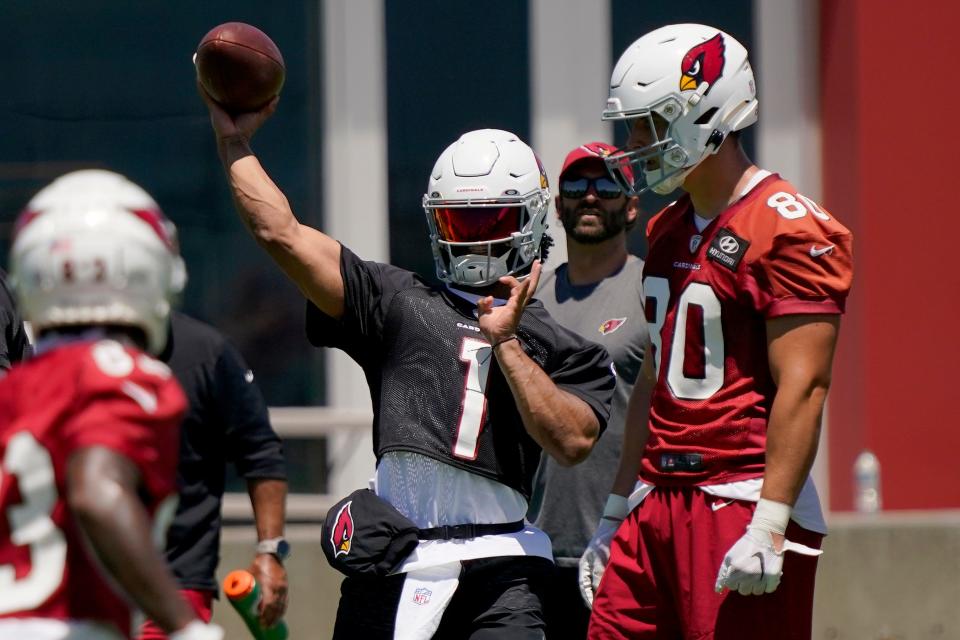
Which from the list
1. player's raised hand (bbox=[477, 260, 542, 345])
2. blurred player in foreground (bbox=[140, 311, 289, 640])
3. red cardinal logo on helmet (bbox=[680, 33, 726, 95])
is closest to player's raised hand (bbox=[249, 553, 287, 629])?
blurred player in foreground (bbox=[140, 311, 289, 640])

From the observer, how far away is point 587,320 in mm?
5215

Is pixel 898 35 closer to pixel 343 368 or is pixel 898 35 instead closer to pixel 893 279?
pixel 893 279

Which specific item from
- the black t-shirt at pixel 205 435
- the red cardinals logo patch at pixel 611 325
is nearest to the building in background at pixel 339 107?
the red cardinals logo patch at pixel 611 325

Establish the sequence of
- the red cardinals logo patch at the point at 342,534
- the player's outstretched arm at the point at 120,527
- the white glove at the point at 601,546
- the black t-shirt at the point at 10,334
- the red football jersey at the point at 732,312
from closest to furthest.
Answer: the player's outstretched arm at the point at 120,527 < the red football jersey at the point at 732,312 < the red cardinals logo patch at the point at 342,534 < the white glove at the point at 601,546 < the black t-shirt at the point at 10,334

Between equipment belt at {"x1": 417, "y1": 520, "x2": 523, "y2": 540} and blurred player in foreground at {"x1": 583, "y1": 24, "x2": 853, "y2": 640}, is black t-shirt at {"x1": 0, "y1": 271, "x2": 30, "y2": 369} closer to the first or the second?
equipment belt at {"x1": 417, "y1": 520, "x2": 523, "y2": 540}

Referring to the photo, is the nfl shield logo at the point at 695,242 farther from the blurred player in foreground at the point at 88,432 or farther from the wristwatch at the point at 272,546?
the blurred player in foreground at the point at 88,432

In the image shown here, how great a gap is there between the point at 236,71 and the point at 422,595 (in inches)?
53.7

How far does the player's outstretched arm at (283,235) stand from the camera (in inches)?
156

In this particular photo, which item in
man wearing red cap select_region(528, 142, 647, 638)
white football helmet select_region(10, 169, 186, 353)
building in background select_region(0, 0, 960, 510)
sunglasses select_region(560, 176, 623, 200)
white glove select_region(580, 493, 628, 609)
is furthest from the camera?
building in background select_region(0, 0, 960, 510)

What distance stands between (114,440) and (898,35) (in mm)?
5421

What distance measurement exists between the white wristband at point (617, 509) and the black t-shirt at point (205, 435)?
1005mm

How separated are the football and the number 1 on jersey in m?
0.81

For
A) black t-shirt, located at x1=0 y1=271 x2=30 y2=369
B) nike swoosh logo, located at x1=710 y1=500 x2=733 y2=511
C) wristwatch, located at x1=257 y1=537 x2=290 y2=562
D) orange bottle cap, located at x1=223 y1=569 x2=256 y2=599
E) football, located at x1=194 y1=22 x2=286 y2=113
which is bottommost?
orange bottle cap, located at x1=223 y1=569 x2=256 y2=599

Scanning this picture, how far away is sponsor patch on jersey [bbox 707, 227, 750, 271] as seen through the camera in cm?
397
